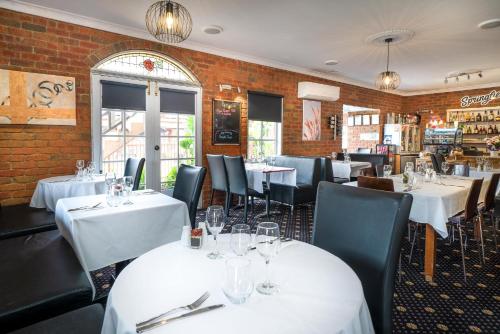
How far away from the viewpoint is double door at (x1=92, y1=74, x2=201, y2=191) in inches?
167

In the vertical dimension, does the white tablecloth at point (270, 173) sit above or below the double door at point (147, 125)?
below

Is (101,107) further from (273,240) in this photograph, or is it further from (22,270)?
(273,240)

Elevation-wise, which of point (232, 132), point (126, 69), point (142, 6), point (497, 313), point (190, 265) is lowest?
point (497, 313)

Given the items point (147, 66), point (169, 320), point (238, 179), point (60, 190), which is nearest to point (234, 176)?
point (238, 179)

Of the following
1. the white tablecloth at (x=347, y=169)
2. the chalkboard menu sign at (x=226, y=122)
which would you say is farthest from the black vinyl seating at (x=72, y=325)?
the white tablecloth at (x=347, y=169)

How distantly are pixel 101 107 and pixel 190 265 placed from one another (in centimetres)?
372

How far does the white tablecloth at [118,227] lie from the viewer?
A: 6.06 feet

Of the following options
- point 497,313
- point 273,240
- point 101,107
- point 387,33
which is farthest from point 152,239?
point 387,33

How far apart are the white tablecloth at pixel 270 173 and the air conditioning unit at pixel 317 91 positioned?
2.39 metres

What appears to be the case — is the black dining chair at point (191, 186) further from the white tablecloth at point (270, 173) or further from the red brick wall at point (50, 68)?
the red brick wall at point (50, 68)

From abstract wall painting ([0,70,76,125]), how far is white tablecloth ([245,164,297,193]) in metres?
2.54

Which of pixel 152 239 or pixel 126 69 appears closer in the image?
pixel 152 239

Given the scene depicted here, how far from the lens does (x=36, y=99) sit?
3652 millimetres

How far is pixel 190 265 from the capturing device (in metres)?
1.16
